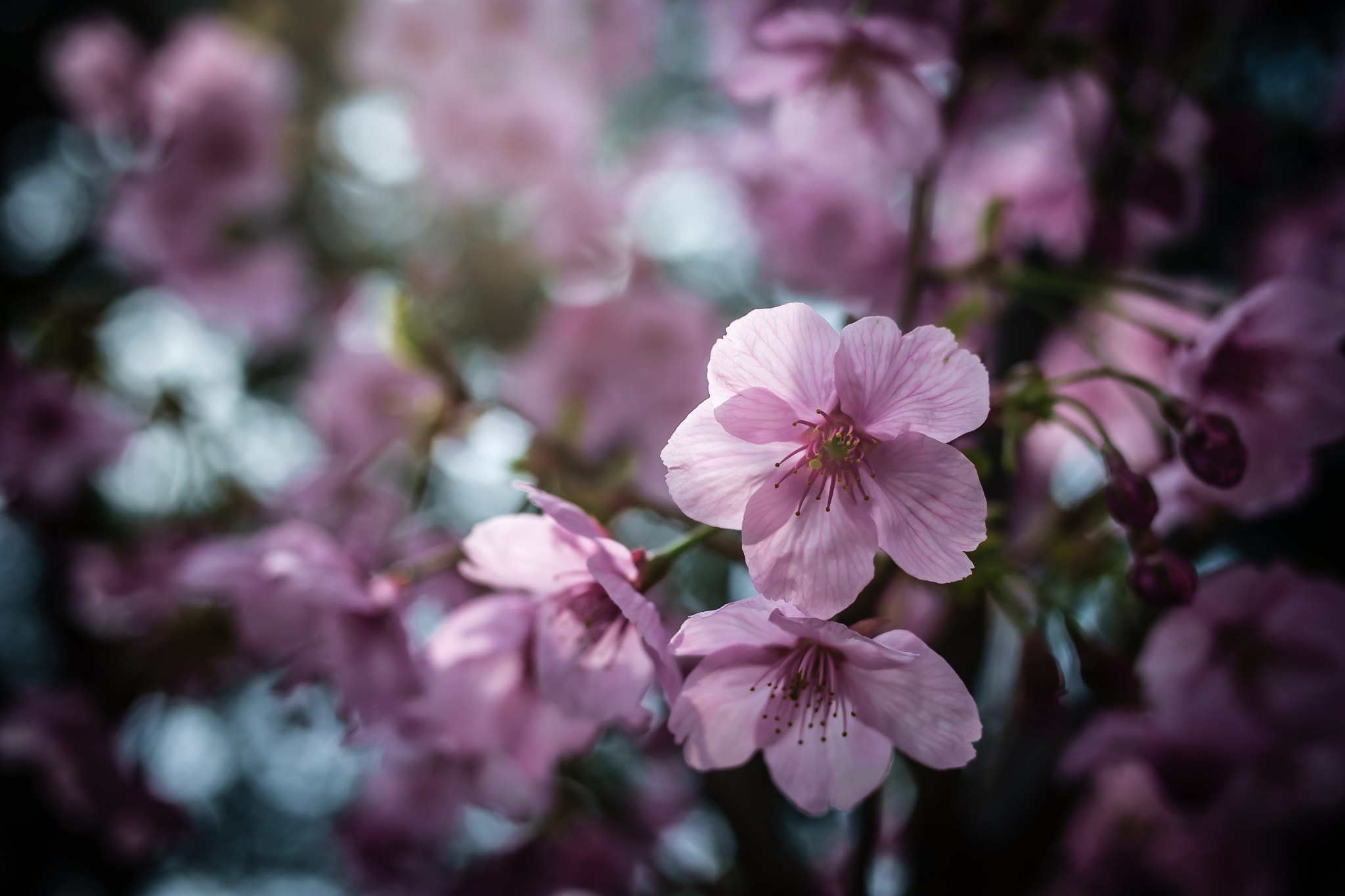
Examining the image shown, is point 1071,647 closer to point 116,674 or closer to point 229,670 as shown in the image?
point 229,670

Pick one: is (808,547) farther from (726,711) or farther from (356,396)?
(356,396)

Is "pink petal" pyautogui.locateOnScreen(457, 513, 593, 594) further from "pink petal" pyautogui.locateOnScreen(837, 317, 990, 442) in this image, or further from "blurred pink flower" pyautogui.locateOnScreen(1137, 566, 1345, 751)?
"blurred pink flower" pyautogui.locateOnScreen(1137, 566, 1345, 751)

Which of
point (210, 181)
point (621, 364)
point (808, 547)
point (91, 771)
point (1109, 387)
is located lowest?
point (91, 771)

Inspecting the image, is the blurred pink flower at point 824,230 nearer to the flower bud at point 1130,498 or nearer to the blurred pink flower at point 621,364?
the blurred pink flower at point 621,364

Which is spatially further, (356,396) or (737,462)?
(356,396)

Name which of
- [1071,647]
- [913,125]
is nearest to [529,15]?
[913,125]

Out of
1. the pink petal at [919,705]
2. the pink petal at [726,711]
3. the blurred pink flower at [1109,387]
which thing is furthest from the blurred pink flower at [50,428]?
the blurred pink flower at [1109,387]

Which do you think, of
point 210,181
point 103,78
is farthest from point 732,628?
point 103,78
